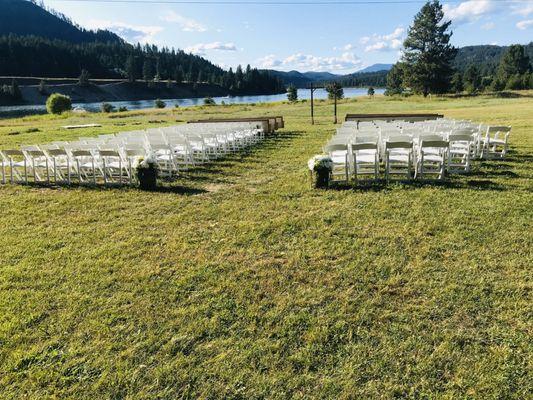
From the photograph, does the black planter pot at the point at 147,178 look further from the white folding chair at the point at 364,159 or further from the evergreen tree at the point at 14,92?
the evergreen tree at the point at 14,92

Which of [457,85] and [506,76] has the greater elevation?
[506,76]

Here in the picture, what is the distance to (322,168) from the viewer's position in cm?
834

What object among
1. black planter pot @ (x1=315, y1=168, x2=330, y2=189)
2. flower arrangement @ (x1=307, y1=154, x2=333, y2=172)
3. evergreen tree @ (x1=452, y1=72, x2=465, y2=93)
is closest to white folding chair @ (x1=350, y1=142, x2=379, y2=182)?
flower arrangement @ (x1=307, y1=154, x2=333, y2=172)

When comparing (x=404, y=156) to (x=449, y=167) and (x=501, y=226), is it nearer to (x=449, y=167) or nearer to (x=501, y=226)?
(x=449, y=167)

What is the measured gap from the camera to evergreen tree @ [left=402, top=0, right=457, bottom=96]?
68.8 metres

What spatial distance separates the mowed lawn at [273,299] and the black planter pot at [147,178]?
1414 millimetres

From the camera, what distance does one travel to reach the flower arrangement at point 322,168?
27.2 feet

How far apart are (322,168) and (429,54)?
72.1 meters

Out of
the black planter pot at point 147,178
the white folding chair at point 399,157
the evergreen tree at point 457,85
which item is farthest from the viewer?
the evergreen tree at point 457,85

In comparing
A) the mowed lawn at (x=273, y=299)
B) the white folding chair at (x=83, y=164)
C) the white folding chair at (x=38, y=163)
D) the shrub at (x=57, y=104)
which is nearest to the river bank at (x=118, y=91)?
the shrub at (x=57, y=104)

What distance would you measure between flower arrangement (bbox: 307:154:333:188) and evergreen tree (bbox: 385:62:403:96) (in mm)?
72273

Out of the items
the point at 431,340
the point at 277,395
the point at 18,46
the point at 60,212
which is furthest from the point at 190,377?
the point at 18,46

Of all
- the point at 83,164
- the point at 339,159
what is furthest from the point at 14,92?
the point at 339,159

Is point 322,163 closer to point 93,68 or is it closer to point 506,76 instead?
point 506,76
